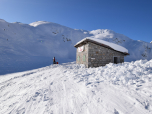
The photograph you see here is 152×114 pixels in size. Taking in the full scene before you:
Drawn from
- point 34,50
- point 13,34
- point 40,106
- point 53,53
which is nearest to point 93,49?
point 40,106

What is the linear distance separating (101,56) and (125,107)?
23.4ft

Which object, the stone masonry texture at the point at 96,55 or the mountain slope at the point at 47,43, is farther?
the mountain slope at the point at 47,43

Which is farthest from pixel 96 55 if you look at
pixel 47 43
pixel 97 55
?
pixel 47 43

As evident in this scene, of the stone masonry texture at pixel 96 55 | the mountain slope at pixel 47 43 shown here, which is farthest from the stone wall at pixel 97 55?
the mountain slope at pixel 47 43

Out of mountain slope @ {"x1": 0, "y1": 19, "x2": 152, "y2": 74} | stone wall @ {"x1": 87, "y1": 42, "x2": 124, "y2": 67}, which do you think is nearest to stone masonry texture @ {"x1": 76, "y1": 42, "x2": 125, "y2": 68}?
stone wall @ {"x1": 87, "y1": 42, "x2": 124, "y2": 67}

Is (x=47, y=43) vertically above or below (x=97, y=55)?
above

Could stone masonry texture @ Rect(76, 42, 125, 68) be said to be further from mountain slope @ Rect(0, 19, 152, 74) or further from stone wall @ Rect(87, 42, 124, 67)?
mountain slope @ Rect(0, 19, 152, 74)

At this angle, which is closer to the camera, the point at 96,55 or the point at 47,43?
the point at 96,55

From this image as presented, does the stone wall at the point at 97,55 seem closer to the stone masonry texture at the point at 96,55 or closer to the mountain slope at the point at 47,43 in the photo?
the stone masonry texture at the point at 96,55

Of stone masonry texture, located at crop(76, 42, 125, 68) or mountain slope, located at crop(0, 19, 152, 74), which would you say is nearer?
stone masonry texture, located at crop(76, 42, 125, 68)

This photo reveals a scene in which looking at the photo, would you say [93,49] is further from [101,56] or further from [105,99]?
[105,99]

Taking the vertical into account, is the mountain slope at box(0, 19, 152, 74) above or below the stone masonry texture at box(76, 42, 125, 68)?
above

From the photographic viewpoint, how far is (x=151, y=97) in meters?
2.26

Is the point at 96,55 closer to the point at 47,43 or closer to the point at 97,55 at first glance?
the point at 97,55
